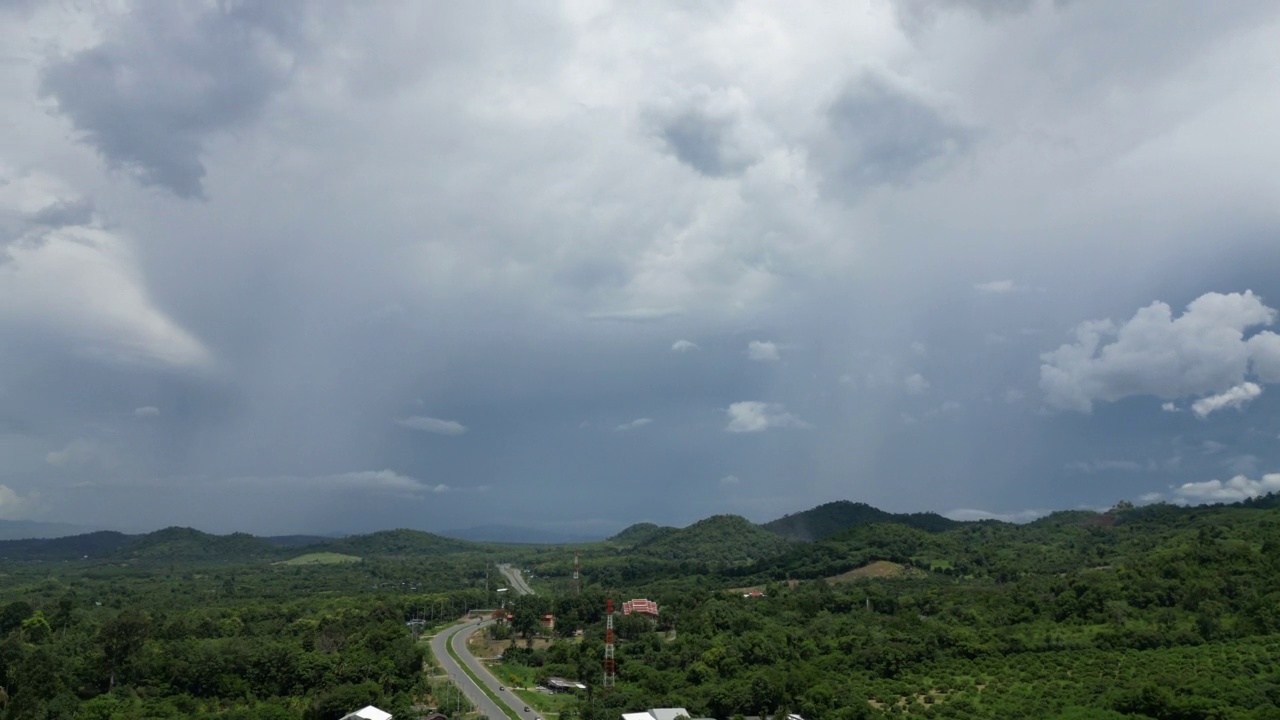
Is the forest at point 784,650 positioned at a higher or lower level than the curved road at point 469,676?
higher

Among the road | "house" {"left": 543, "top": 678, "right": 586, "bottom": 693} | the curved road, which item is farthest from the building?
the road

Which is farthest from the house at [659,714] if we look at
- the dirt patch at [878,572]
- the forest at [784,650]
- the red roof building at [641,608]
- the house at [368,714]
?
the dirt patch at [878,572]

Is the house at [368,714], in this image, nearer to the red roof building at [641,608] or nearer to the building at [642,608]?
the building at [642,608]

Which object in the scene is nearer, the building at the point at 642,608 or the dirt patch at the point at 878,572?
the building at the point at 642,608

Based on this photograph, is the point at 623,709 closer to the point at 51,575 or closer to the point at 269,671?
the point at 269,671

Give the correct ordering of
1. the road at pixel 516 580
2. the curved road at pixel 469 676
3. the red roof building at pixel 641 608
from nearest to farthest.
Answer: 1. the curved road at pixel 469 676
2. the red roof building at pixel 641 608
3. the road at pixel 516 580

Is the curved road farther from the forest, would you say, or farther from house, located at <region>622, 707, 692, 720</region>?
house, located at <region>622, 707, 692, 720</region>
